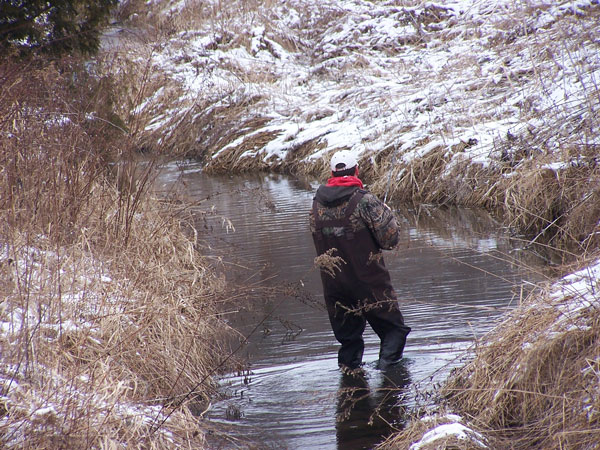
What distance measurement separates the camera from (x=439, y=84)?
1633 centimetres

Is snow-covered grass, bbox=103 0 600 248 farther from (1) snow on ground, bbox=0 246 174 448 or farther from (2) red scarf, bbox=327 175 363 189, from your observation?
(1) snow on ground, bbox=0 246 174 448

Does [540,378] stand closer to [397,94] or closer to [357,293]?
[357,293]

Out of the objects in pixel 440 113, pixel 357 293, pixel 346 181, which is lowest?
pixel 357 293

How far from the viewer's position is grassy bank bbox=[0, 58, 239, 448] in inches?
164

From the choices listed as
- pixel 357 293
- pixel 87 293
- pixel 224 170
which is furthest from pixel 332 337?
pixel 224 170

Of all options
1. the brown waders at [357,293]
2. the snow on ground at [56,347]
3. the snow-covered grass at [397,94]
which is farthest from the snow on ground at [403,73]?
the brown waders at [357,293]

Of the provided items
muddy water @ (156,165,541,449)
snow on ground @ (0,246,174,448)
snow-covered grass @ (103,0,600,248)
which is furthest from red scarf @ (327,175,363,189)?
snow on ground @ (0,246,174,448)

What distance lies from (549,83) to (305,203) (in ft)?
14.8

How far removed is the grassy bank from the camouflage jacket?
1.36 meters

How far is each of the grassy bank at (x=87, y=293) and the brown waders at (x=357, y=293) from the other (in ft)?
3.11

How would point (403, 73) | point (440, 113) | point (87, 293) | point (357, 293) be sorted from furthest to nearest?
point (403, 73) → point (440, 113) → point (357, 293) → point (87, 293)

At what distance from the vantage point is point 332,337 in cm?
689

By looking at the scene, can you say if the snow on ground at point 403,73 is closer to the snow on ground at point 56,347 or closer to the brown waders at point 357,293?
the snow on ground at point 56,347

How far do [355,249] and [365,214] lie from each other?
26cm
